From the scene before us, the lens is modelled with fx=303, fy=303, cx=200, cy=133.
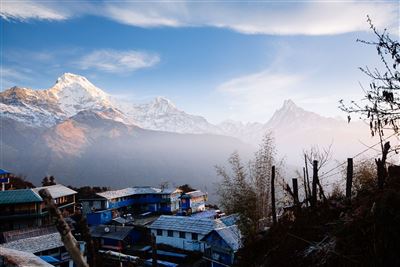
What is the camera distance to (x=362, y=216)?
5395mm

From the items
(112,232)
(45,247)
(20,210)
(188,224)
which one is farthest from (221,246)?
(20,210)

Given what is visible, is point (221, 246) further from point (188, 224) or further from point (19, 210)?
point (19, 210)

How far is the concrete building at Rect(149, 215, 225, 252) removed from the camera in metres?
27.8

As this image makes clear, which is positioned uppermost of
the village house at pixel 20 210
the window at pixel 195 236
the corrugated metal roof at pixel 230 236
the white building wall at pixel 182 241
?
the village house at pixel 20 210

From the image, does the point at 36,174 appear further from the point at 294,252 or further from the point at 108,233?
the point at 294,252

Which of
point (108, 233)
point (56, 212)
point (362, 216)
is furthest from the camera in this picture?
point (108, 233)

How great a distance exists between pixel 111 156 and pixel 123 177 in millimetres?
58061

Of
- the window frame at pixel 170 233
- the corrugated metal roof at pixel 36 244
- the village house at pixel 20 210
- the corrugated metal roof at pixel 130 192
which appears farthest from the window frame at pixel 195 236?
the corrugated metal roof at pixel 130 192

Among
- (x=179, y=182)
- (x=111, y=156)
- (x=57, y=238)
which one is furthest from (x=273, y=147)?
(x=111, y=156)

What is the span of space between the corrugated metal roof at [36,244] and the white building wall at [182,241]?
398 inches

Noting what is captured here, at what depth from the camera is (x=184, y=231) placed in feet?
95.2

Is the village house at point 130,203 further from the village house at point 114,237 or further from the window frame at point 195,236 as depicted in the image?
the window frame at point 195,236

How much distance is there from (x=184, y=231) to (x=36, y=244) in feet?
41.1

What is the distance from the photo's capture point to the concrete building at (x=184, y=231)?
1096 inches
